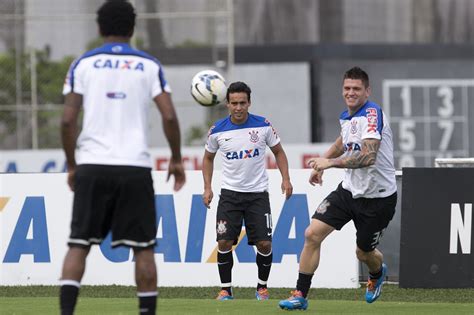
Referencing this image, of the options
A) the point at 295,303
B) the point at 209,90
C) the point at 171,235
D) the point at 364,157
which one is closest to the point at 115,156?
the point at 364,157

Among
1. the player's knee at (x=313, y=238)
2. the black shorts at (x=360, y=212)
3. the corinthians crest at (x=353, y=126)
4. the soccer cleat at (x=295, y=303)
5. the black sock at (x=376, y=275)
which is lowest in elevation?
the soccer cleat at (x=295, y=303)

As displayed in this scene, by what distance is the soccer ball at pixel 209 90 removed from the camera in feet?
48.4

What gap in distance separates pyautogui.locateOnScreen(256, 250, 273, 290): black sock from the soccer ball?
2.55 metres

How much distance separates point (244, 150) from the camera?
1273 cm

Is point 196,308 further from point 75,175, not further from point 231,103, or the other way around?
point 75,175

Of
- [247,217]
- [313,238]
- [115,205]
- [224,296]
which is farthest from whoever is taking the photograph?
[247,217]

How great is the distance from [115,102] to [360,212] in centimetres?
362

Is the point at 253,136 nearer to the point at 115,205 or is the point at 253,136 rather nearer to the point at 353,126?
the point at 353,126

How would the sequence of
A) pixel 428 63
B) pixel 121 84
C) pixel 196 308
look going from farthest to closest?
1. pixel 428 63
2. pixel 196 308
3. pixel 121 84

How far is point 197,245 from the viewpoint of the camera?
1446 centimetres

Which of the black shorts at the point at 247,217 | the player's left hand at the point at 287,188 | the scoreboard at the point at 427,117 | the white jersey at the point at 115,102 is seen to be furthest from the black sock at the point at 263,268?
the scoreboard at the point at 427,117

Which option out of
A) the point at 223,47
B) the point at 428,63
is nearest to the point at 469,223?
the point at 223,47

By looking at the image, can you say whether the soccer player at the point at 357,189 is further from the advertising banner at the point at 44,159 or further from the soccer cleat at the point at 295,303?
the advertising banner at the point at 44,159

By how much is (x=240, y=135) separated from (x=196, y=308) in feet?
7.15
